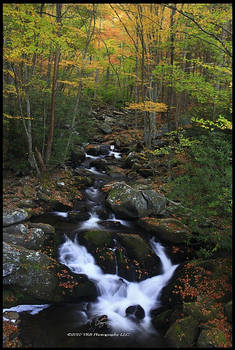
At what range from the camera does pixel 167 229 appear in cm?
812

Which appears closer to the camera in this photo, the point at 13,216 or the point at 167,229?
the point at 13,216

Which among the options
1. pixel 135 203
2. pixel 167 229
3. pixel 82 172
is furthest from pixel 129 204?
pixel 82 172

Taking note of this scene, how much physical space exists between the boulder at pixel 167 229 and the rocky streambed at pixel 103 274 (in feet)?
0.11

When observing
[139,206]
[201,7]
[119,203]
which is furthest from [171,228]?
[201,7]

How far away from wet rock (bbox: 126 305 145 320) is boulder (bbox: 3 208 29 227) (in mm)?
4264

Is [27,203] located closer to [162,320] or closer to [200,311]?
[162,320]

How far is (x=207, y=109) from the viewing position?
12.8m

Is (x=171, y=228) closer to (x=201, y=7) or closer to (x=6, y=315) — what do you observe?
(x=6, y=315)

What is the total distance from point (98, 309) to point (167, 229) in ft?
11.0

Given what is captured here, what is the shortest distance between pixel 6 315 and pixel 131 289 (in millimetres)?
3138

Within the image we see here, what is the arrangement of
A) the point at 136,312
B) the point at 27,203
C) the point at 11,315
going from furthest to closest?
the point at 27,203 → the point at 136,312 → the point at 11,315

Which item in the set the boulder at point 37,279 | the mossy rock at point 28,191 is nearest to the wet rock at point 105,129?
the mossy rock at point 28,191

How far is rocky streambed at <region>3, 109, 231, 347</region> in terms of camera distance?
5109 millimetres

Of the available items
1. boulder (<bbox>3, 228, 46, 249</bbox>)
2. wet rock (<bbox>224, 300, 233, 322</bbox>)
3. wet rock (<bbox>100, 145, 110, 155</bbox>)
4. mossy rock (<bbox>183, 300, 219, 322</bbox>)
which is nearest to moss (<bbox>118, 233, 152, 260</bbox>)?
mossy rock (<bbox>183, 300, 219, 322</bbox>)
